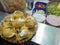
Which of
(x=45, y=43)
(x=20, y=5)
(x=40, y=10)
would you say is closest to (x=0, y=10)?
(x=20, y=5)

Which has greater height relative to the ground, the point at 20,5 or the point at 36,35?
the point at 20,5

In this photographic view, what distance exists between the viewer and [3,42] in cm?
71

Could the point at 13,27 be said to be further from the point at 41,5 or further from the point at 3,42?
the point at 41,5

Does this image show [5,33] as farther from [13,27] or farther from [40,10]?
[40,10]

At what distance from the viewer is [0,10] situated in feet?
2.99

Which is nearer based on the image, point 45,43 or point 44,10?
point 45,43

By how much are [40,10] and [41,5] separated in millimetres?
49

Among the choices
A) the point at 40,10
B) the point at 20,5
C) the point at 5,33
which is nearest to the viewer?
the point at 5,33

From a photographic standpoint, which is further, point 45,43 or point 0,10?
point 0,10

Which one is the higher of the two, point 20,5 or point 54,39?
point 20,5

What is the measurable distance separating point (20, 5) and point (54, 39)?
0.27 metres

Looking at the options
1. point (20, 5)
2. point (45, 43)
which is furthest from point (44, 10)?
point (45, 43)

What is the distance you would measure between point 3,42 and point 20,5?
244 millimetres

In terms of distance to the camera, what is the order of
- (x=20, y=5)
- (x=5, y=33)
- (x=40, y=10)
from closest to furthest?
1. (x=5, y=33)
2. (x=20, y=5)
3. (x=40, y=10)
